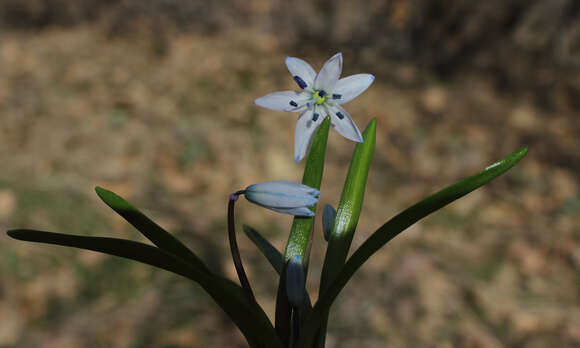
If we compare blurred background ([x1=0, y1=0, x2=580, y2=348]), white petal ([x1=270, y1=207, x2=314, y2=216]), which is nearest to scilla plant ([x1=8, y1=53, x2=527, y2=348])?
white petal ([x1=270, y1=207, x2=314, y2=216])

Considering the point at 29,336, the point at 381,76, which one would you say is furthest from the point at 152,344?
the point at 381,76

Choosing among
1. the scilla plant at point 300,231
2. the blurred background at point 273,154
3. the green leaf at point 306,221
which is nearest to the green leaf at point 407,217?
the scilla plant at point 300,231

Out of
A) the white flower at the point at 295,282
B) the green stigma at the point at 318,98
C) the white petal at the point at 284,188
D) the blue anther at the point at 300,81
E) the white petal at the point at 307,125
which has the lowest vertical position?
the white flower at the point at 295,282

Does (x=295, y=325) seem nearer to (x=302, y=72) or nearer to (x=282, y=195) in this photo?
(x=282, y=195)

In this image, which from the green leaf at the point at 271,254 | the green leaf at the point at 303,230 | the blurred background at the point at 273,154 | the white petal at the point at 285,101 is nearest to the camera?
the white petal at the point at 285,101

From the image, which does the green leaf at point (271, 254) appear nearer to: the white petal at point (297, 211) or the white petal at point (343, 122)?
the white petal at point (297, 211)

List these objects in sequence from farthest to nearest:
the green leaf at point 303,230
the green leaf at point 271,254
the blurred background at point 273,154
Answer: the blurred background at point 273,154 → the green leaf at point 271,254 → the green leaf at point 303,230

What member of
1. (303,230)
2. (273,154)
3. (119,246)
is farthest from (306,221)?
(273,154)
